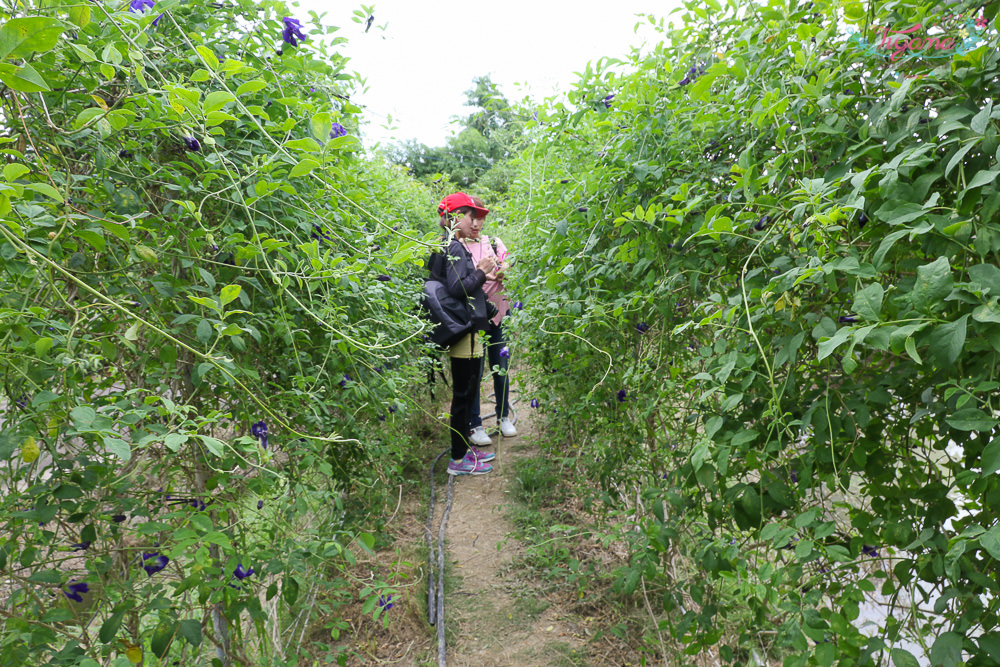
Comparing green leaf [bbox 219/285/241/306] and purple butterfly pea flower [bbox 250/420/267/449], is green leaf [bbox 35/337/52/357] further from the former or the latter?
purple butterfly pea flower [bbox 250/420/267/449]

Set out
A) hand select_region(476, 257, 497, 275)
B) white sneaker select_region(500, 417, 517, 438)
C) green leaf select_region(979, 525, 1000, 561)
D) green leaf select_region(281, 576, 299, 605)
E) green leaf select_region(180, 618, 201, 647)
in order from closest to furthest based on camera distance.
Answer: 1. green leaf select_region(979, 525, 1000, 561)
2. green leaf select_region(180, 618, 201, 647)
3. green leaf select_region(281, 576, 299, 605)
4. hand select_region(476, 257, 497, 275)
5. white sneaker select_region(500, 417, 517, 438)

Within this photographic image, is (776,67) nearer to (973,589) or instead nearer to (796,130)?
(796,130)

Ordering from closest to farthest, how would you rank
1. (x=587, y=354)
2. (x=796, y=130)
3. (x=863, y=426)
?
1. (x=863, y=426)
2. (x=796, y=130)
3. (x=587, y=354)

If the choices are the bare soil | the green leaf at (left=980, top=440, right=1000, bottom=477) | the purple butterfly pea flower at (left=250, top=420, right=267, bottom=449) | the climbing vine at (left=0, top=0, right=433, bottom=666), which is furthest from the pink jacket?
the green leaf at (left=980, top=440, right=1000, bottom=477)

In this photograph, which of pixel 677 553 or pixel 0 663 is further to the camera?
pixel 677 553

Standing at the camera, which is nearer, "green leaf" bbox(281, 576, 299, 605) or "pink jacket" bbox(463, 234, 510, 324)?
"green leaf" bbox(281, 576, 299, 605)

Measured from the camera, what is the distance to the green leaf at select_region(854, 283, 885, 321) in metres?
0.74

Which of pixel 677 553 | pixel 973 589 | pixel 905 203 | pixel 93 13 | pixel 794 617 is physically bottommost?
pixel 677 553

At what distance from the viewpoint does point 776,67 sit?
3.59 feet

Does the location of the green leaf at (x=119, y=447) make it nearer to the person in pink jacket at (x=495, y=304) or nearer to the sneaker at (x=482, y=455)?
the person in pink jacket at (x=495, y=304)

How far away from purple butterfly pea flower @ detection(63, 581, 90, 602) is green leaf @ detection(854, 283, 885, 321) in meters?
1.49

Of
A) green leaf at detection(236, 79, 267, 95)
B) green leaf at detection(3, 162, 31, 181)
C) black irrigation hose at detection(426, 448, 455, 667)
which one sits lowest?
black irrigation hose at detection(426, 448, 455, 667)

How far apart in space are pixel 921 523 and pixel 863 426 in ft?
0.63

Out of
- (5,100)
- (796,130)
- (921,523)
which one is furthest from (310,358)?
(921,523)
